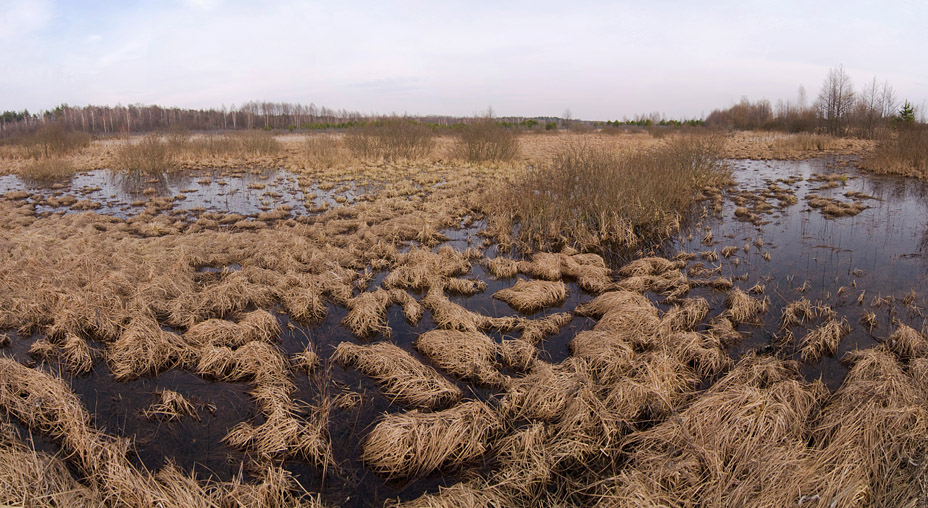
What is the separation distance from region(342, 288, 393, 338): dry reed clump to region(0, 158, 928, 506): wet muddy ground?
124 millimetres

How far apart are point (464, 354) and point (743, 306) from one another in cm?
Result: 371

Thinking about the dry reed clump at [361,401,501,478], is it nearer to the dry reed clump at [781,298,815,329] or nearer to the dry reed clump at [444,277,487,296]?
the dry reed clump at [444,277,487,296]

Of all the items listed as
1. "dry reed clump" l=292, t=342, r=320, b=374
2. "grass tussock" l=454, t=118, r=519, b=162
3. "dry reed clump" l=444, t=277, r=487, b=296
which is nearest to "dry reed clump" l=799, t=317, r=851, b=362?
"dry reed clump" l=444, t=277, r=487, b=296

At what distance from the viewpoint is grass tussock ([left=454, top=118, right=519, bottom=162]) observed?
22359mm

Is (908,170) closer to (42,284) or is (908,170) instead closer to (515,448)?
(515,448)

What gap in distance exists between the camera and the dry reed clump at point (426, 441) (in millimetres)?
3662

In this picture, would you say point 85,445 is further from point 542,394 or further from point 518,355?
point 518,355

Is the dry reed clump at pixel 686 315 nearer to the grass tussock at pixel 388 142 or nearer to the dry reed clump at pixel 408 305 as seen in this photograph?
the dry reed clump at pixel 408 305

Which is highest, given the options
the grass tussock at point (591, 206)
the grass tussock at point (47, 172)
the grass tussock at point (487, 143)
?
the grass tussock at point (487, 143)

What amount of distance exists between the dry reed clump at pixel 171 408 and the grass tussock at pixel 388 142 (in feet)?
65.6

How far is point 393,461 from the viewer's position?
3654 millimetres

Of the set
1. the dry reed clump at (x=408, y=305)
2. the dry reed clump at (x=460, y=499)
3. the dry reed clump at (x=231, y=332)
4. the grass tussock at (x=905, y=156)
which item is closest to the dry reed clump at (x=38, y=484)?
the dry reed clump at (x=231, y=332)

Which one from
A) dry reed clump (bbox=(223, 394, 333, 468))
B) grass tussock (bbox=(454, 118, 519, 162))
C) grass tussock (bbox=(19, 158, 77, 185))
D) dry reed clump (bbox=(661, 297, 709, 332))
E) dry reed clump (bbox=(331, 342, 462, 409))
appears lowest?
dry reed clump (bbox=(223, 394, 333, 468))

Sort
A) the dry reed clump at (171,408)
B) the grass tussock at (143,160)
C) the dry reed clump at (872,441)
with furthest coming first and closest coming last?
the grass tussock at (143,160), the dry reed clump at (171,408), the dry reed clump at (872,441)
